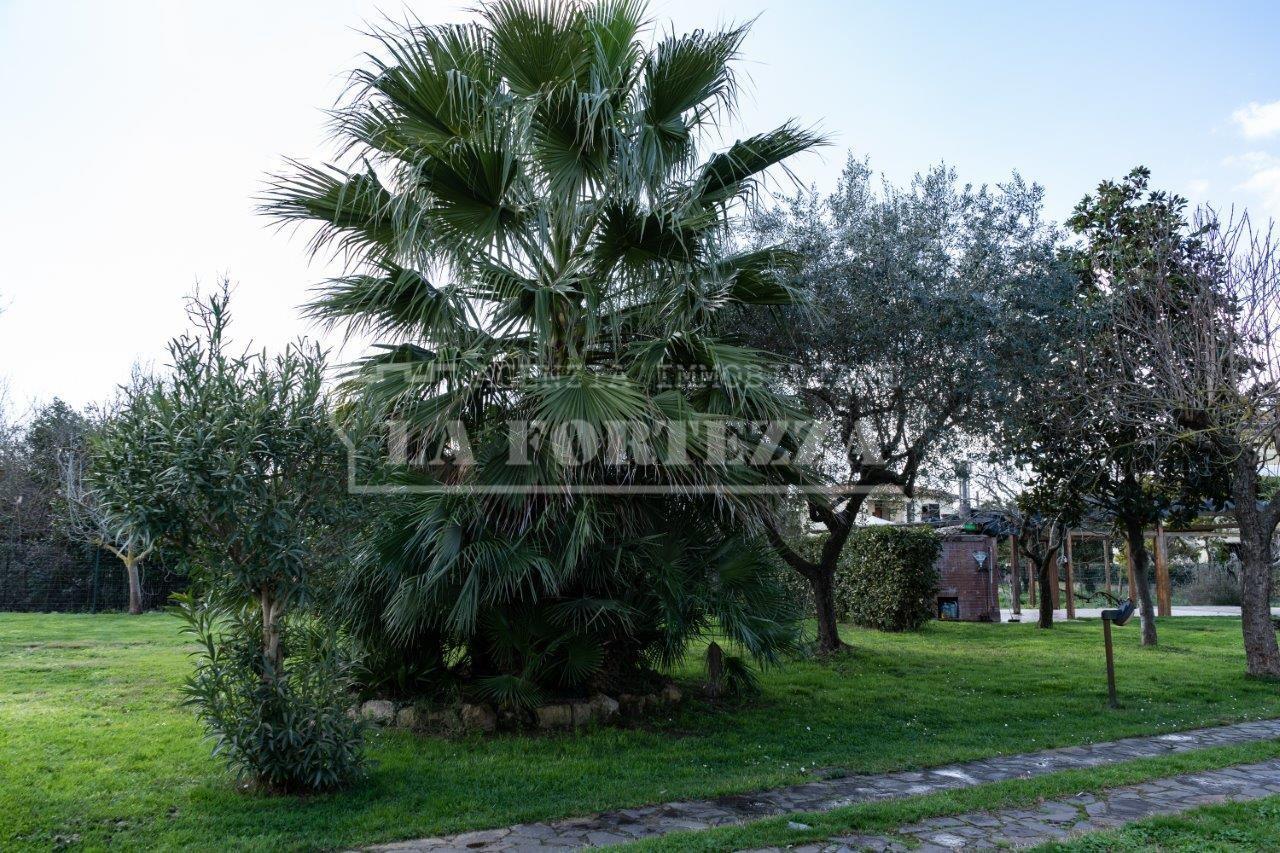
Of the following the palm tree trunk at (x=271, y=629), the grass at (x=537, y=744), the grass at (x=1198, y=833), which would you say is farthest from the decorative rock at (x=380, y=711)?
the grass at (x=1198, y=833)

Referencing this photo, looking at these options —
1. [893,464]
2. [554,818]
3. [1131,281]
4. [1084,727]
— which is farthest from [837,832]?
[1131,281]

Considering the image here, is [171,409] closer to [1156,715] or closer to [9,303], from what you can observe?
[9,303]

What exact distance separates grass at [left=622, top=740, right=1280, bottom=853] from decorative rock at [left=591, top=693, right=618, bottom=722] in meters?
2.79

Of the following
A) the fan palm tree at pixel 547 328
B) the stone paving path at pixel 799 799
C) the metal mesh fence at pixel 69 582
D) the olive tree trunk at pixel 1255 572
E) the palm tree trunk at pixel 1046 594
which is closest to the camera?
the stone paving path at pixel 799 799

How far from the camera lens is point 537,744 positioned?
6.56 m

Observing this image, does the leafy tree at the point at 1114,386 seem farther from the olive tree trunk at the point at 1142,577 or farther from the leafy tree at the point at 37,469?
the leafy tree at the point at 37,469

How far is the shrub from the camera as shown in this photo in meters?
15.1

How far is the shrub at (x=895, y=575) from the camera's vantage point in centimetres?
1508

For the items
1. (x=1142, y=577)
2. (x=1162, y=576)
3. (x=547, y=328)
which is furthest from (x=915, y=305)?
(x=1162, y=576)

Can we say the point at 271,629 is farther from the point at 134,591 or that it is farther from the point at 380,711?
the point at 134,591

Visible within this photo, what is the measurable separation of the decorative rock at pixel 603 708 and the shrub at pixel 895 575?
29.7 feet

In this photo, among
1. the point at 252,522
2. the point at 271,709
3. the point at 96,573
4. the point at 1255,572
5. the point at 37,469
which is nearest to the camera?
the point at 252,522

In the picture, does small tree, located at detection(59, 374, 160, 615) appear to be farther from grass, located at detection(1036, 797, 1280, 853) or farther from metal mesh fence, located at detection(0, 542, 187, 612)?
metal mesh fence, located at detection(0, 542, 187, 612)

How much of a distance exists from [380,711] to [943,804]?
4566 mm
